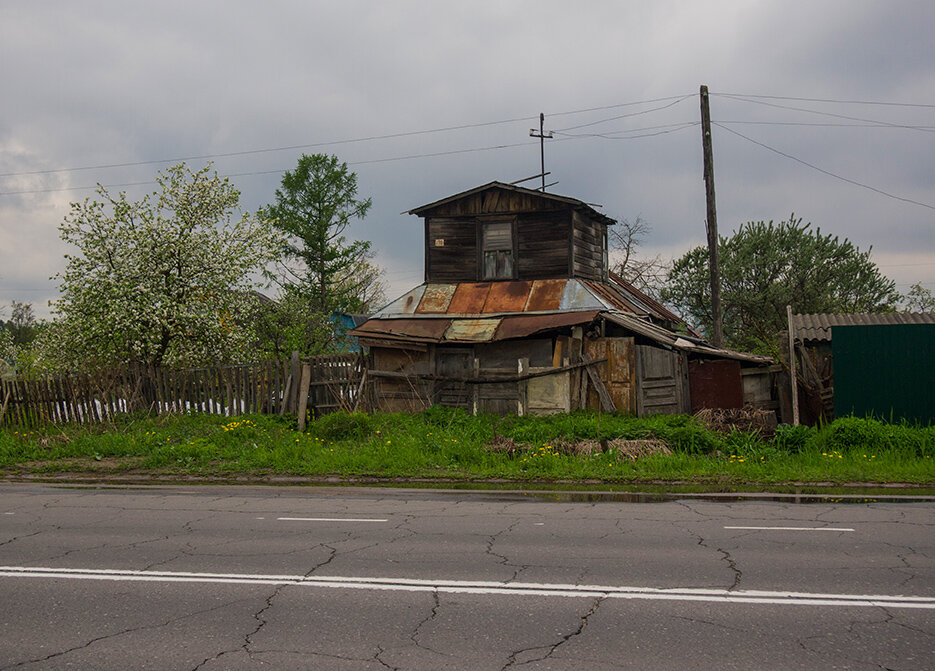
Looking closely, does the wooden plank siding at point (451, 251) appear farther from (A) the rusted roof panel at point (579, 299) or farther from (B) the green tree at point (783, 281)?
(B) the green tree at point (783, 281)

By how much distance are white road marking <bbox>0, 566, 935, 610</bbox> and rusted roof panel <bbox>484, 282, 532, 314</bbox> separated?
14954mm

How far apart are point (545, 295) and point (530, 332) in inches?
107

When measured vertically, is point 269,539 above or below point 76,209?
below

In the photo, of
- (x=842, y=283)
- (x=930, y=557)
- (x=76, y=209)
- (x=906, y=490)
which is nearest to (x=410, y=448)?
(x=906, y=490)

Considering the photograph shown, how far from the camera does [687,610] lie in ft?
17.6

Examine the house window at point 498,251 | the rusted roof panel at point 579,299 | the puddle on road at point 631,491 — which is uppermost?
the house window at point 498,251

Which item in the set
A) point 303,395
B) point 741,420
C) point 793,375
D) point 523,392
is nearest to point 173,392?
point 303,395

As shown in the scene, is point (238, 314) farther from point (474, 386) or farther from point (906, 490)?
point (906, 490)

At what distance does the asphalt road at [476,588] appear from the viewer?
4.69 meters

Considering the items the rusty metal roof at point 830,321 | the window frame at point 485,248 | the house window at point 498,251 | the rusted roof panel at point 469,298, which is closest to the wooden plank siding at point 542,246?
the window frame at point 485,248

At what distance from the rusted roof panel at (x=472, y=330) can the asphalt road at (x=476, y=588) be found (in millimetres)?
10051

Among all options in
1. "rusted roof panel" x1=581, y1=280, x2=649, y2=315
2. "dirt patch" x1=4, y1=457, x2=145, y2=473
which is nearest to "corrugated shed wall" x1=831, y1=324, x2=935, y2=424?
"rusted roof panel" x1=581, y1=280, x2=649, y2=315

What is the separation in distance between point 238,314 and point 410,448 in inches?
437

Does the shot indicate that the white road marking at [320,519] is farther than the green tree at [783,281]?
No
